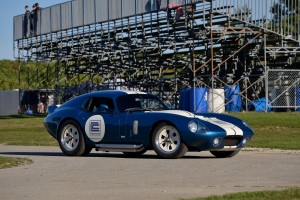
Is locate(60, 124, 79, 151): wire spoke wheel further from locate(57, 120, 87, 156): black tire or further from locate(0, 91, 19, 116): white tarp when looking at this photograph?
locate(0, 91, 19, 116): white tarp

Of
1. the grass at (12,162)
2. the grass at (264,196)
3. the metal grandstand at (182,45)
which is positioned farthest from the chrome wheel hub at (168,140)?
the metal grandstand at (182,45)

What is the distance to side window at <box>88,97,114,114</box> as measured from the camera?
16.7 meters

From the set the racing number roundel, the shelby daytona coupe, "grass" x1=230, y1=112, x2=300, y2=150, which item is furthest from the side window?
"grass" x1=230, y1=112, x2=300, y2=150

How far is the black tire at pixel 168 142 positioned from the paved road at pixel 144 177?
22cm

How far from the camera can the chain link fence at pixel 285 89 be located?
36031 millimetres

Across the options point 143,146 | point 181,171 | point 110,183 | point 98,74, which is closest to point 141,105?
point 143,146

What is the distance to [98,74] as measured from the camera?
5400 centimetres

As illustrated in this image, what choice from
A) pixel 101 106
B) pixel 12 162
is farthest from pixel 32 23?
pixel 12 162

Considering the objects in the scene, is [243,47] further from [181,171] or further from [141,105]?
[181,171]

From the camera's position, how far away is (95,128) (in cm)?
1666

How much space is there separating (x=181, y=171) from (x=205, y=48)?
2849 cm

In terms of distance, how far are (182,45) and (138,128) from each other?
26.3 meters

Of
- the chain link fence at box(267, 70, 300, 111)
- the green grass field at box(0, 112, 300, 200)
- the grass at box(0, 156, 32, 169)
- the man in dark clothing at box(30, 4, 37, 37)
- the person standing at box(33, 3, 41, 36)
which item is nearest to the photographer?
the green grass field at box(0, 112, 300, 200)

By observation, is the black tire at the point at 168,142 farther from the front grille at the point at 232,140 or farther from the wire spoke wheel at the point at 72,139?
the wire spoke wheel at the point at 72,139
